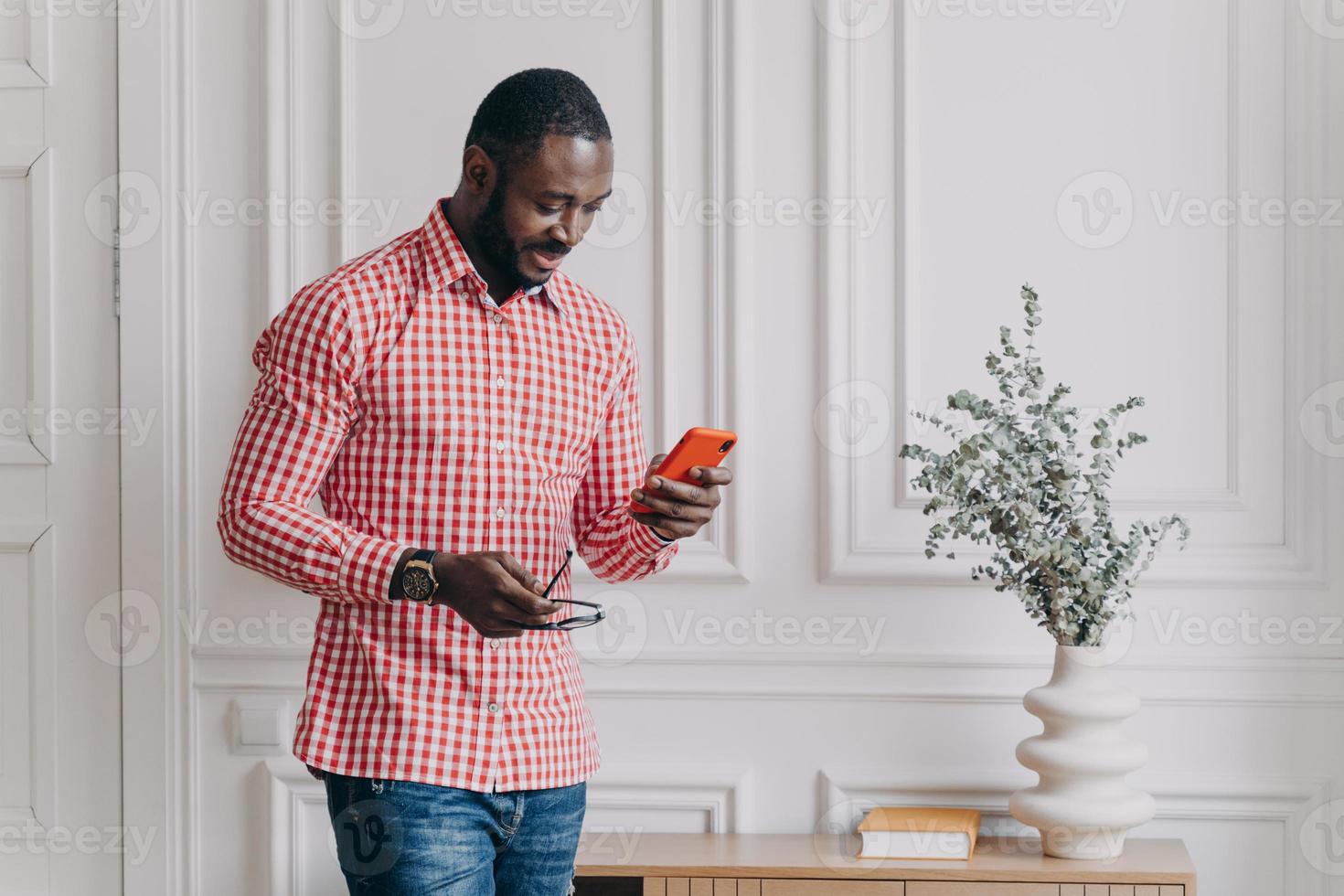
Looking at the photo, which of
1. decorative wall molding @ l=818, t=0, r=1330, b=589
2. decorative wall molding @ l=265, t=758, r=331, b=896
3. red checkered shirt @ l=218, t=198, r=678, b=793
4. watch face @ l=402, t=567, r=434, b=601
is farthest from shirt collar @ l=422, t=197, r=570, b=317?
decorative wall molding @ l=265, t=758, r=331, b=896

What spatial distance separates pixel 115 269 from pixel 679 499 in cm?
134

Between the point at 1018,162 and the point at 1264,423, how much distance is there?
0.60 m

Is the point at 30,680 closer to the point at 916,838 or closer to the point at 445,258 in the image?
the point at 445,258

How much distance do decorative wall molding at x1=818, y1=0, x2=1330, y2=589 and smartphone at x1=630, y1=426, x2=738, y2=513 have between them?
0.75 meters

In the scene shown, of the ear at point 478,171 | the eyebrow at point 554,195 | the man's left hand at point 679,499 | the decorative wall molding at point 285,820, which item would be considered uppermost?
the ear at point 478,171

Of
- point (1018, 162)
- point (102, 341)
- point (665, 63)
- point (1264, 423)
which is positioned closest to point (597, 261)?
point (665, 63)

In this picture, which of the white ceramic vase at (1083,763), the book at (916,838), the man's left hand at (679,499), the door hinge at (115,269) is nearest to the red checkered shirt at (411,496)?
the man's left hand at (679,499)

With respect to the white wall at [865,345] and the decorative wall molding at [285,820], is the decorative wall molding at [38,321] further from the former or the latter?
the decorative wall molding at [285,820]

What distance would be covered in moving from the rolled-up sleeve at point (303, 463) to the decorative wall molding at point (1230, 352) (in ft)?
3.26

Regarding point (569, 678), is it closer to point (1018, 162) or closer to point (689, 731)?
point (689, 731)

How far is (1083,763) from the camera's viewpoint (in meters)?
1.86

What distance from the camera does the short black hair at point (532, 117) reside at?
140cm

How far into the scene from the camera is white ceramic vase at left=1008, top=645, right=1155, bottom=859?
1857 millimetres

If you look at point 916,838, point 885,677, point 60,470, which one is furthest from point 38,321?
point 916,838
